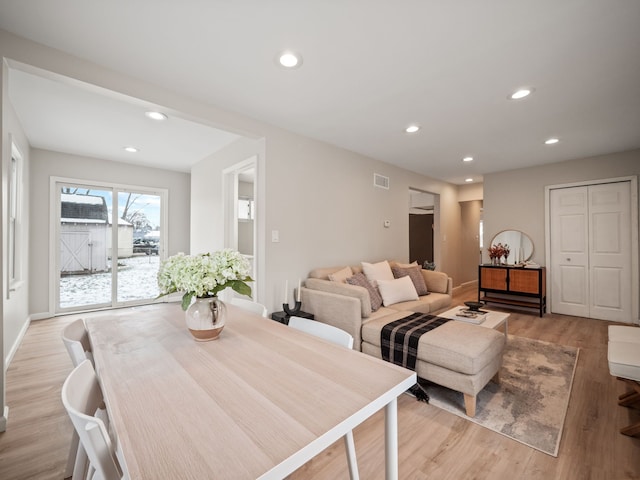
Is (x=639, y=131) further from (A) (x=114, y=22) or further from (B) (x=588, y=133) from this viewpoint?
(A) (x=114, y=22)

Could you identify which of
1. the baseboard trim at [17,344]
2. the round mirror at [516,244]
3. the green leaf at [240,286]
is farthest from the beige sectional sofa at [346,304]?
the baseboard trim at [17,344]

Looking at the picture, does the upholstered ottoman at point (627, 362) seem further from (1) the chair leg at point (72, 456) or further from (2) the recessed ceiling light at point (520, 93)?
(1) the chair leg at point (72, 456)

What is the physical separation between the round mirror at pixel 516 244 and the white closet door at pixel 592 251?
1.10 ft

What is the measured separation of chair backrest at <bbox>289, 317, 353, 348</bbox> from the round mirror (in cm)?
491

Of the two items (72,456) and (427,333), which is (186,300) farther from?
(427,333)

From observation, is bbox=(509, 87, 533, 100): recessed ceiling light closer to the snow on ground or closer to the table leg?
the table leg

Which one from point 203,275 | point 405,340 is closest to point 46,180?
point 203,275

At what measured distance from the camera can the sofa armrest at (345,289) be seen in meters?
2.79

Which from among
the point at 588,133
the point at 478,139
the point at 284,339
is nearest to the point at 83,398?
the point at 284,339

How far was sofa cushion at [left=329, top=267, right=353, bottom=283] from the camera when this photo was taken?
328 cm

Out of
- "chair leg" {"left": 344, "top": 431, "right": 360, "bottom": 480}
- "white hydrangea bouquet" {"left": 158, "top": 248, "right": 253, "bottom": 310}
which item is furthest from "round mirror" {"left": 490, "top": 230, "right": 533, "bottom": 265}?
"white hydrangea bouquet" {"left": 158, "top": 248, "right": 253, "bottom": 310}

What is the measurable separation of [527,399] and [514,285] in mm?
3029

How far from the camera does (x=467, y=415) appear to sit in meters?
1.97

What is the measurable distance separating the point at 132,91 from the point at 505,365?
13.3 feet
